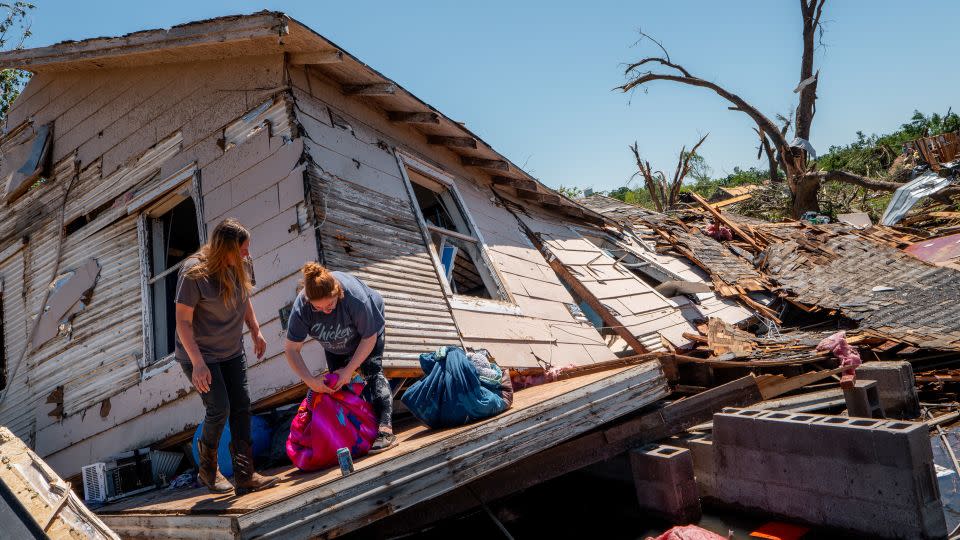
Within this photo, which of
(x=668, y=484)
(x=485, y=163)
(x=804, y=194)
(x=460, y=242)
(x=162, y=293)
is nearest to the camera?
(x=668, y=484)

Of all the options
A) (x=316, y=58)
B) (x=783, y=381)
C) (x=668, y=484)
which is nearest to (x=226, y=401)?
(x=668, y=484)

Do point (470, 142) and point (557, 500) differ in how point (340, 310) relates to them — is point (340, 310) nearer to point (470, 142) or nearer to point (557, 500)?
point (557, 500)

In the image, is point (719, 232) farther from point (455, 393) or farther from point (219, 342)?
point (219, 342)

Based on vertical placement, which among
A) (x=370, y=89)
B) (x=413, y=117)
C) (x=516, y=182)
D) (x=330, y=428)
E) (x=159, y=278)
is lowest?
(x=330, y=428)

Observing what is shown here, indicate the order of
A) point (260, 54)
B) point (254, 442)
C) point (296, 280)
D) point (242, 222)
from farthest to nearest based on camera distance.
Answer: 1. point (260, 54)
2. point (242, 222)
3. point (296, 280)
4. point (254, 442)

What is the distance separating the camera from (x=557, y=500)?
5.50 meters

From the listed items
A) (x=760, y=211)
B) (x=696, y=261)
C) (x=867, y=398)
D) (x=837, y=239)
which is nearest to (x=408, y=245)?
(x=867, y=398)

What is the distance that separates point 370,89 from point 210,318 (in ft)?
12.7

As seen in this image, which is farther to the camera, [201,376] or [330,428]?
[330,428]

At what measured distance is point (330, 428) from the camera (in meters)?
3.98

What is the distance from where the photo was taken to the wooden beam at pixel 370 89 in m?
6.88

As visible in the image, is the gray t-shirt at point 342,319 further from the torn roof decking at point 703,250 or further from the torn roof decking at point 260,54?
the torn roof decking at point 703,250

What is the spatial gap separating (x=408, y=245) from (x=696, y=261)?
8.06m

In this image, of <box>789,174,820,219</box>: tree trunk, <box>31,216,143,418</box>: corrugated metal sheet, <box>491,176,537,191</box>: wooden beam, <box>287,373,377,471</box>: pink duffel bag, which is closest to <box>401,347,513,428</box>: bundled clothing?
<box>287,373,377,471</box>: pink duffel bag
